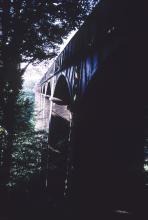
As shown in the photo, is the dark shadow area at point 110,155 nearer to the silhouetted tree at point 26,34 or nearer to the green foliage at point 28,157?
the silhouetted tree at point 26,34

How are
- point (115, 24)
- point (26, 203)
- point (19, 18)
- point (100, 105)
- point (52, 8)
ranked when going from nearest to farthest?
point (115, 24)
point (19, 18)
point (52, 8)
point (100, 105)
point (26, 203)

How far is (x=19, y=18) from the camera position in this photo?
5.39 meters

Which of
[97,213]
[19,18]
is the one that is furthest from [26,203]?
[19,18]

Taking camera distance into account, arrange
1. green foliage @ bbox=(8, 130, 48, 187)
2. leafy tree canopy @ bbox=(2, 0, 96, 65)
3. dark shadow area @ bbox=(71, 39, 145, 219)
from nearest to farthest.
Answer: leafy tree canopy @ bbox=(2, 0, 96, 65), dark shadow area @ bbox=(71, 39, 145, 219), green foliage @ bbox=(8, 130, 48, 187)

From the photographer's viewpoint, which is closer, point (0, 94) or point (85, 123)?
point (0, 94)

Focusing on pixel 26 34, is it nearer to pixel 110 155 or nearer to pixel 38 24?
pixel 38 24

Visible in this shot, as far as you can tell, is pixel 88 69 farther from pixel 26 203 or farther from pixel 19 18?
pixel 26 203

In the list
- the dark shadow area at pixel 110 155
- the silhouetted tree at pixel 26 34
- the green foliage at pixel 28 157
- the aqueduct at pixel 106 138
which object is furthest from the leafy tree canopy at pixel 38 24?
the green foliage at pixel 28 157

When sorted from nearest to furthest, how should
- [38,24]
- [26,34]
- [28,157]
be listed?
[26,34], [38,24], [28,157]

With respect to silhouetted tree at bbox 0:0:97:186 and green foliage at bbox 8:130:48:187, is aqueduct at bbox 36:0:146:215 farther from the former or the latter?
green foliage at bbox 8:130:48:187

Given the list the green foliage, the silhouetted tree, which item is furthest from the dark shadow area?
the green foliage

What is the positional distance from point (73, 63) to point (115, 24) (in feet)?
10.5

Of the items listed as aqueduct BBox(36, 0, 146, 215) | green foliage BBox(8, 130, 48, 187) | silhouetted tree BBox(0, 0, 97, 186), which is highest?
silhouetted tree BBox(0, 0, 97, 186)

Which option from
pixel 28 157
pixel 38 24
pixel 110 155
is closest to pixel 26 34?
pixel 38 24
